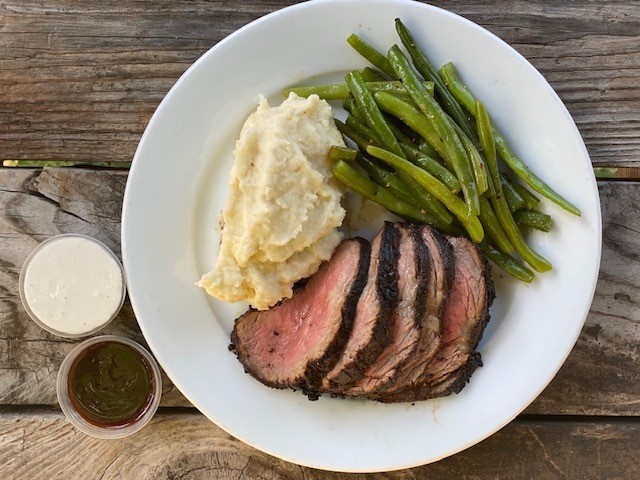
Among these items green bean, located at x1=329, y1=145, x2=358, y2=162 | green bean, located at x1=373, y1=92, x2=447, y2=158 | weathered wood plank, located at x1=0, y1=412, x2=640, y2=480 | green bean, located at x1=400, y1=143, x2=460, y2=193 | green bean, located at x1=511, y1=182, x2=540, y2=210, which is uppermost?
green bean, located at x1=373, y1=92, x2=447, y2=158

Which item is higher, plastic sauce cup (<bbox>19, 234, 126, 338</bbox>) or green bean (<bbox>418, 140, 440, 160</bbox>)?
green bean (<bbox>418, 140, 440, 160</bbox>)

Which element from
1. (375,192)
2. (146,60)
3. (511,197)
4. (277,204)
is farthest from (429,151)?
(146,60)

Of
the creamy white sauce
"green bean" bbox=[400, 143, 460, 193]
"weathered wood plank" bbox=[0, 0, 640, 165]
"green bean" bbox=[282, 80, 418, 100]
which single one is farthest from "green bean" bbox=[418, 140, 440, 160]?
the creamy white sauce

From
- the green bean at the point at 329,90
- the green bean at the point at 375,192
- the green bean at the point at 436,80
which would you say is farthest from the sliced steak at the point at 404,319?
the green bean at the point at 329,90

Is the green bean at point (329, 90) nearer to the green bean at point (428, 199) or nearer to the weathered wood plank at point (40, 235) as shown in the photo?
the green bean at point (428, 199)

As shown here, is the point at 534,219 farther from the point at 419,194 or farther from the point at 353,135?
the point at 353,135

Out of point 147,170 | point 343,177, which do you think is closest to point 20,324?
point 147,170

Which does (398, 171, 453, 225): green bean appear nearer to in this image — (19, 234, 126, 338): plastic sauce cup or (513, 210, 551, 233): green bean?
(513, 210, 551, 233): green bean
